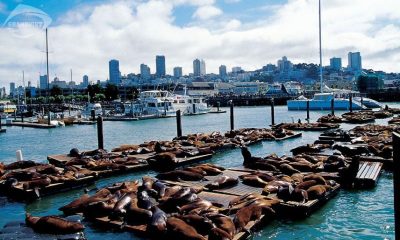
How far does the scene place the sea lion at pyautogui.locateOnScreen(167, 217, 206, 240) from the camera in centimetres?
773

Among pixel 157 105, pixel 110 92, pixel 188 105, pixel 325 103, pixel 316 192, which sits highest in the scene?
pixel 110 92

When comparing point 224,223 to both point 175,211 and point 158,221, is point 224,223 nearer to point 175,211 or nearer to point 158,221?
point 158,221

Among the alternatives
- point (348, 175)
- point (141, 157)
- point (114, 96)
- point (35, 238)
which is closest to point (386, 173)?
point (348, 175)

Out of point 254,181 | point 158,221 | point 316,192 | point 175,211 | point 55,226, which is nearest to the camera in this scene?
point 158,221

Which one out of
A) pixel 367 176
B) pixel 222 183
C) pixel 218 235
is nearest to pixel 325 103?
pixel 367 176

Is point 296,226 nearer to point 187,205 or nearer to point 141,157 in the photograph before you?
point 187,205

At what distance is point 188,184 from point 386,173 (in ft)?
23.4

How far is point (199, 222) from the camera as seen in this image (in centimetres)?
813

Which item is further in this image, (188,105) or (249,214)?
(188,105)

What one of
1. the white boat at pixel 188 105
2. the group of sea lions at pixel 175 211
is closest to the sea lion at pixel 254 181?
the group of sea lions at pixel 175 211

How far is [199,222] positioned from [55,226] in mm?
2965

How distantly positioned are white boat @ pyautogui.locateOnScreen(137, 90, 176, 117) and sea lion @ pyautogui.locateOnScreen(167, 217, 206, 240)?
51.6m

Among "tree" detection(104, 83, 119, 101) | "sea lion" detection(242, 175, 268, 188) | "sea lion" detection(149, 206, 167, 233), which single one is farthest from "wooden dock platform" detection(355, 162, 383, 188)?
"tree" detection(104, 83, 119, 101)

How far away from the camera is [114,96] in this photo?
10612 centimetres
